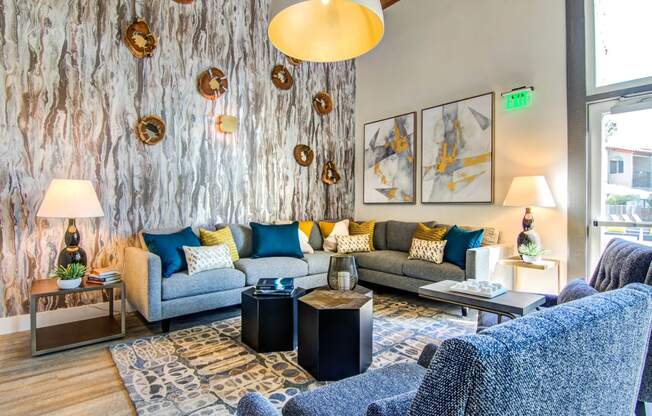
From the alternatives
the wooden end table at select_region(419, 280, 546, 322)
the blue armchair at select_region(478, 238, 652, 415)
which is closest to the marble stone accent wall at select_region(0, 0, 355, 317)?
the wooden end table at select_region(419, 280, 546, 322)

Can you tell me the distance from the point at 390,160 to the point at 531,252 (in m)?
2.27

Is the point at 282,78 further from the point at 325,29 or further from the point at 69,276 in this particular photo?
the point at 69,276

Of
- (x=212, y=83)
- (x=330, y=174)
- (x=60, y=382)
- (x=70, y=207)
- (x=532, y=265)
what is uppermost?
(x=212, y=83)

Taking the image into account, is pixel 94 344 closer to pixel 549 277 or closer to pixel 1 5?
pixel 1 5

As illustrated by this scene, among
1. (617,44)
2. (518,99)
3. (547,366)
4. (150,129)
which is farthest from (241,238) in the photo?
(617,44)

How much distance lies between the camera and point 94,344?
2609mm

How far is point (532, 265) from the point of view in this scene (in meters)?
3.22

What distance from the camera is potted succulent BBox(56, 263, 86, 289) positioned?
258 centimetres

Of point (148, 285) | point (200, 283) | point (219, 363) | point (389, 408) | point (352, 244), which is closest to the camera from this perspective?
point (389, 408)

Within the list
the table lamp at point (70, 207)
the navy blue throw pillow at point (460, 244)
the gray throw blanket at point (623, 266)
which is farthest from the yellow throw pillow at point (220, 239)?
the gray throw blanket at point (623, 266)

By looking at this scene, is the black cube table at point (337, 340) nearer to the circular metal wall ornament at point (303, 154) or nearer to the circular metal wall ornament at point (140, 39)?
the circular metal wall ornament at point (303, 154)

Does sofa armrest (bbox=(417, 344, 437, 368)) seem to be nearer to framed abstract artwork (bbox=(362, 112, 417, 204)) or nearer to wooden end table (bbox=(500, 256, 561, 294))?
wooden end table (bbox=(500, 256, 561, 294))

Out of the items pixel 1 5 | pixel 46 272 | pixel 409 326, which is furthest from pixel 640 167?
pixel 1 5

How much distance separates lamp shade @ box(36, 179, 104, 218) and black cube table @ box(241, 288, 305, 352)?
1.55 meters
